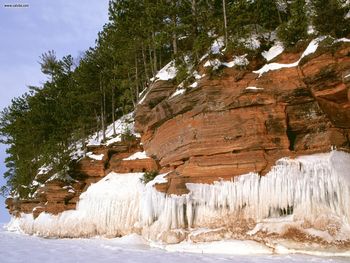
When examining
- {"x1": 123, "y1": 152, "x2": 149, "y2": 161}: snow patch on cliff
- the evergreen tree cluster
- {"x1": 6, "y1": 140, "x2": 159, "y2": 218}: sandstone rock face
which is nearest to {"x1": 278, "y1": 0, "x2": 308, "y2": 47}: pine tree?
the evergreen tree cluster

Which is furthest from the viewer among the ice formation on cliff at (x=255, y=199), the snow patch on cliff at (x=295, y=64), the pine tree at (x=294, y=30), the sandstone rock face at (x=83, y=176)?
the sandstone rock face at (x=83, y=176)

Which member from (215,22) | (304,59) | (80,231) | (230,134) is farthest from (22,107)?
(304,59)

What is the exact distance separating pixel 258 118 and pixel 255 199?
3866 mm

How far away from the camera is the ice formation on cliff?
1405cm

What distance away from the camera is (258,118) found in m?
16.5

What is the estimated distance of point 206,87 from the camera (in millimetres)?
17844

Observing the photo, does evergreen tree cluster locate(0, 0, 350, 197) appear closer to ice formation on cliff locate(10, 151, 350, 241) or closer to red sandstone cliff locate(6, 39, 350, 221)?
red sandstone cliff locate(6, 39, 350, 221)

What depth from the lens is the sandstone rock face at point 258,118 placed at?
15.1 meters

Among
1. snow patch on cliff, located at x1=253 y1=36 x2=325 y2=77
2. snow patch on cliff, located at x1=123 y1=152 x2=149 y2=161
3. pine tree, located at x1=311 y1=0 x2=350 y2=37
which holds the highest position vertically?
pine tree, located at x1=311 y1=0 x2=350 y2=37

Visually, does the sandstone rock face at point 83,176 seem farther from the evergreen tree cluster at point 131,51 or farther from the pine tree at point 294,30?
the pine tree at point 294,30

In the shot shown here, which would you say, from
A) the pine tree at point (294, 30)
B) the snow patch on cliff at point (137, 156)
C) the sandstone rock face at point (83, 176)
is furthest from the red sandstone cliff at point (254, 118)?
the sandstone rock face at point (83, 176)

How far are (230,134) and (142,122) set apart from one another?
7.05m

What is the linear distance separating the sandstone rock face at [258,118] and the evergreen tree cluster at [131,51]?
2.13m

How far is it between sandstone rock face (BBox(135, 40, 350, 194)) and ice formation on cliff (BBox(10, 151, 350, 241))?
1.76ft
